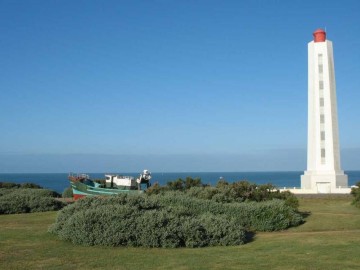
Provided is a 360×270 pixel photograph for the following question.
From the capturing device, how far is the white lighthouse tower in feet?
152

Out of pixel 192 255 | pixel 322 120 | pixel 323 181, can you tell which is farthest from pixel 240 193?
pixel 322 120

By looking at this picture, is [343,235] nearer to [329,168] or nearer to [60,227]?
[60,227]

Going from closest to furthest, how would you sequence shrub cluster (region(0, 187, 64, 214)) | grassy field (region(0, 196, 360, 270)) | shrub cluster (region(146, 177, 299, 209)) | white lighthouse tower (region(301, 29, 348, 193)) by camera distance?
grassy field (region(0, 196, 360, 270))
shrub cluster (region(146, 177, 299, 209))
shrub cluster (region(0, 187, 64, 214))
white lighthouse tower (region(301, 29, 348, 193))

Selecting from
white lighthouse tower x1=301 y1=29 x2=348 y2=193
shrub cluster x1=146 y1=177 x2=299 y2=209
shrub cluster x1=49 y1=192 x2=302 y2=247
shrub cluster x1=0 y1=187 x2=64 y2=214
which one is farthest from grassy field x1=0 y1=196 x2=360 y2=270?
white lighthouse tower x1=301 y1=29 x2=348 y2=193

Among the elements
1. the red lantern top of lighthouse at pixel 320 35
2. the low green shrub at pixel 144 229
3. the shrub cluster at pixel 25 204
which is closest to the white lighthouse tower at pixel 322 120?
the red lantern top of lighthouse at pixel 320 35

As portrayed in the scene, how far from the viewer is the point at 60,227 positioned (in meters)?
14.5

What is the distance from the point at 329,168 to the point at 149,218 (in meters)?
37.3

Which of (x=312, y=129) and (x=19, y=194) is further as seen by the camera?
(x=312, y=129)

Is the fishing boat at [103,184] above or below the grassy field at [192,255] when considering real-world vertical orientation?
above

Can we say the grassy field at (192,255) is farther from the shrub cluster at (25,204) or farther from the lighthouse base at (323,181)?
the lighthouse base at (323,181)

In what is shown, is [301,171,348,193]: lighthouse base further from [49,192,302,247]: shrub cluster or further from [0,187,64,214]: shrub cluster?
[49,192,302,247]: shrub cluster

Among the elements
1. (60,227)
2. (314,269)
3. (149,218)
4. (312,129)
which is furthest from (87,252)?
(312,129)

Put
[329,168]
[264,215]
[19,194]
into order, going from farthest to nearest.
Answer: [329,168], [19,194], [264,215]

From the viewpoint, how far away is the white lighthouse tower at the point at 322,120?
152 feet
